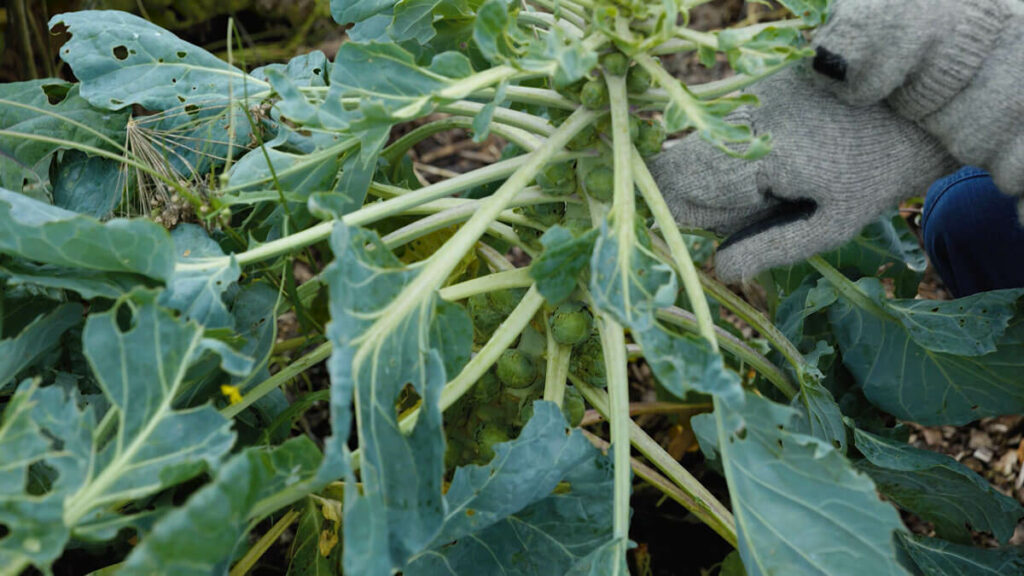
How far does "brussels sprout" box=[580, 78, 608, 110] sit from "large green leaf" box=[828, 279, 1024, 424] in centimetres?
61

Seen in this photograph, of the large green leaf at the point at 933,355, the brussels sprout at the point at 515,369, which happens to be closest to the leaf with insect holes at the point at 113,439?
the brussels sprout at the point at 515,369

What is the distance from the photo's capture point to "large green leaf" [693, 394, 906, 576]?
2.78ft

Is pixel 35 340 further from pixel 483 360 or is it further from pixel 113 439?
pixel 483 360

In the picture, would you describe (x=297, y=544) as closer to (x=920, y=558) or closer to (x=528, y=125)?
(x=528, y=125)

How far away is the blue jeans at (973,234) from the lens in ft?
5.06

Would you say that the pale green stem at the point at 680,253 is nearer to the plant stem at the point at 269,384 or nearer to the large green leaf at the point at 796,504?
the large green leaf at the point at 796,504

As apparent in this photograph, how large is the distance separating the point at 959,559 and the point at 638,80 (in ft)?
2.83

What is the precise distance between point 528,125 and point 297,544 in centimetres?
74

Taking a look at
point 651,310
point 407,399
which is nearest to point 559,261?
point 651,310

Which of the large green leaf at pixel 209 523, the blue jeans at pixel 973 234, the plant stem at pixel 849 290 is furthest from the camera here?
the blue jeans at pixel 973 234

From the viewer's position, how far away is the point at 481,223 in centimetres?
97

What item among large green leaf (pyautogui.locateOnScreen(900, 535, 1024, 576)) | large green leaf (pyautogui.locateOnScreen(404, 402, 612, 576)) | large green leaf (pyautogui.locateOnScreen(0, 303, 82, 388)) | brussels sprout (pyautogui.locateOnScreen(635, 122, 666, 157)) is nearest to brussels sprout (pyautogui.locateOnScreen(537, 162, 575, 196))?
brussels sprout (pyautogui.locateOnScreen(635, 122, 666, 157))

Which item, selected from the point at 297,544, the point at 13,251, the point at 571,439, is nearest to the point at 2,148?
the point at 13,251

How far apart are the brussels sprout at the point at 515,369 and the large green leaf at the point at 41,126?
66cm
